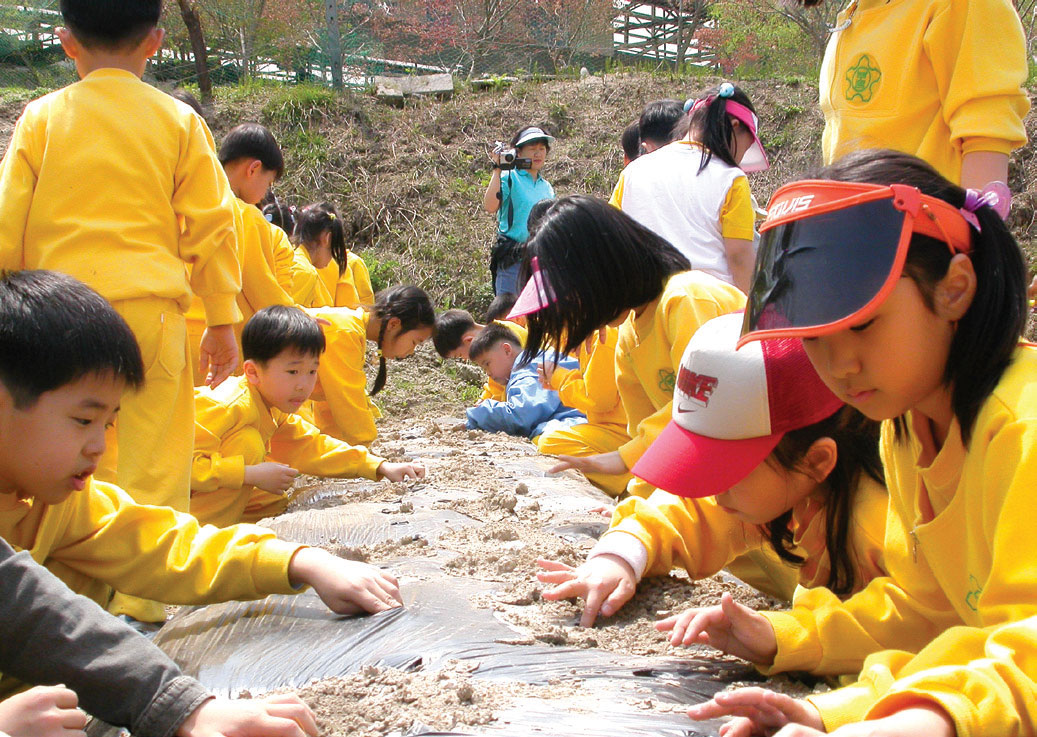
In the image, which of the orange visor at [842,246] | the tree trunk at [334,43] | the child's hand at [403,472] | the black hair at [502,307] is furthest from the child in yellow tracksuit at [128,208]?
the tree trunk at [334,43]

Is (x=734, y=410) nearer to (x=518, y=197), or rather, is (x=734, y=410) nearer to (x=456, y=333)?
(x=456, y=333)

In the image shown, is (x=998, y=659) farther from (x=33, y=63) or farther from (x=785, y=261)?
(x=33, y=63)

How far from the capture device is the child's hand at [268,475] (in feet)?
11.0

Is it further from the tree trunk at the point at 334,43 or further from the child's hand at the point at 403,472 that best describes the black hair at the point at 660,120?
the tree trunk at the point at 334,43

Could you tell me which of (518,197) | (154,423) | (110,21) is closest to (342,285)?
(518,197)

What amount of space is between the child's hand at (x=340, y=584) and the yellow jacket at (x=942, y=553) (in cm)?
74

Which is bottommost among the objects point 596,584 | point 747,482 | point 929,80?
point 596,584

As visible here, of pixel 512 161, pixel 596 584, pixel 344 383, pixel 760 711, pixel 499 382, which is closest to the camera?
pixel 760 711

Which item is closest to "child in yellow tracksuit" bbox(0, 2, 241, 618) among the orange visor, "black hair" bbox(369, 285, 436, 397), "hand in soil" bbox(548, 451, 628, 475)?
"hand in soil" bbox(548, 451, 628, 475)

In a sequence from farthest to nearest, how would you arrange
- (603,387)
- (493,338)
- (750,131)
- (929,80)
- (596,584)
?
(493,338), (603,387), (750,131), (929,80), (596,584)

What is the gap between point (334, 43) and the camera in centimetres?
1129

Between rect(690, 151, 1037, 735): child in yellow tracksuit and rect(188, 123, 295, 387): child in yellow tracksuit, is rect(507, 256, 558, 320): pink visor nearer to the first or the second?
rect(690, 151, 1037, 735): child in yellow tracksuit

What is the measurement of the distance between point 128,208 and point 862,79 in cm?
203

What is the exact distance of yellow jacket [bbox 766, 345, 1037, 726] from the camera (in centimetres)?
110
